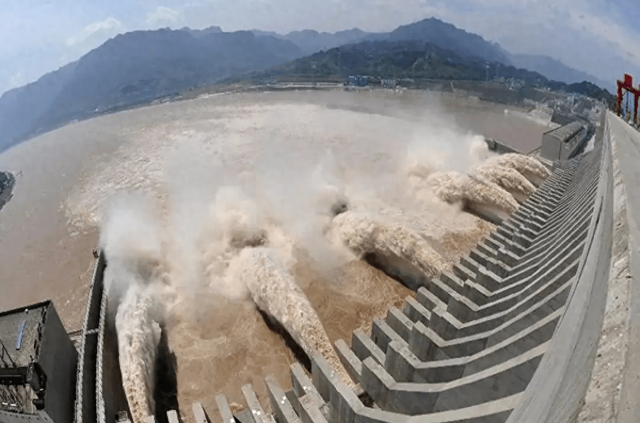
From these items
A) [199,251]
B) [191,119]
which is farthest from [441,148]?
[191,119]

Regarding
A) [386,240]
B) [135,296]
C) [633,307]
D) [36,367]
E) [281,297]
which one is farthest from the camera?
[386,240]

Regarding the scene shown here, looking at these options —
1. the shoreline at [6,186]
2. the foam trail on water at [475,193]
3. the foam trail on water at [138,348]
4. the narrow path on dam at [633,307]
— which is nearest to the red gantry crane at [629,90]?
the foam trail on water at [475,193]

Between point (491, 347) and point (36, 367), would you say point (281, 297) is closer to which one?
point (36, 367)

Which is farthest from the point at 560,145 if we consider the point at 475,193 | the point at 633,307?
the point at 633,307

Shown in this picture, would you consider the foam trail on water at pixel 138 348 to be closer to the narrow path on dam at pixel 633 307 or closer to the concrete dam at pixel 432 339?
the concrete dam at pixel 432 339

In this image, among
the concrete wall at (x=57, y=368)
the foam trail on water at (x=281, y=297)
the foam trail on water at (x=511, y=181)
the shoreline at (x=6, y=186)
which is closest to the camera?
the concrete wall at (x=57, y=368)

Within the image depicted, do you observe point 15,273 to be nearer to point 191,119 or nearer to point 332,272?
point 332,272
